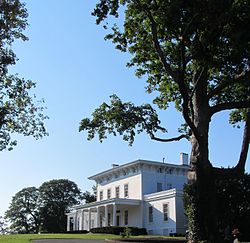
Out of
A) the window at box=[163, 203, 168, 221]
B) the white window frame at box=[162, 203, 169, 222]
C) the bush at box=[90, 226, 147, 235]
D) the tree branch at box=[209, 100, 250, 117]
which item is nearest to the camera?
the tree branch at box=[209, 100, 250, 117]

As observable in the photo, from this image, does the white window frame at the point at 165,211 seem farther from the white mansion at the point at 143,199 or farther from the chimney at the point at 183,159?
the chimney at the point at 183,159

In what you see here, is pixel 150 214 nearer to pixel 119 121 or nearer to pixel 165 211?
pixel 165 211

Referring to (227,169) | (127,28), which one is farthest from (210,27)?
(227,169)

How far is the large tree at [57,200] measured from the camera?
80.9m

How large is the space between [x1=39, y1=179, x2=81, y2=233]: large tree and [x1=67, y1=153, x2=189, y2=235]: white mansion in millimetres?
25704

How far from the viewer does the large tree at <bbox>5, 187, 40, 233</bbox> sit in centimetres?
8500

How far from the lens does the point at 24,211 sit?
8656 centimetres

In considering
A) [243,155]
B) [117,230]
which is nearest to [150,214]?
[117,230]

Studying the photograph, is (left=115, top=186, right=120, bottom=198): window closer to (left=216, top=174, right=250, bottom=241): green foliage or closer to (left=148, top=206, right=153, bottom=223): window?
(left=148, top=206, right=153, bottom=223): window

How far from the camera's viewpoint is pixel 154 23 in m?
18.7

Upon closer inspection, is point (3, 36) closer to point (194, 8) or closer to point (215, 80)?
point (194, 8)

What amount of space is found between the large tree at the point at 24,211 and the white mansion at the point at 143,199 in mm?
31514

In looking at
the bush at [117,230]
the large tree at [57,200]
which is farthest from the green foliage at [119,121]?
the large tree at [57,200]

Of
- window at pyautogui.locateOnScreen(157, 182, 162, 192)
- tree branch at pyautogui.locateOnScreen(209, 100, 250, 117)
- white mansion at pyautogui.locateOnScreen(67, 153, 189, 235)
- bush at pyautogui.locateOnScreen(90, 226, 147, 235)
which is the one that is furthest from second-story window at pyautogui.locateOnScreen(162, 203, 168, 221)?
tree branch at pyautogui.locateOnScreen(209, 100, 250, 117)
